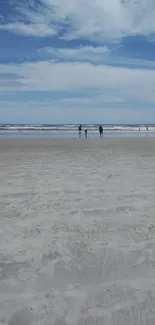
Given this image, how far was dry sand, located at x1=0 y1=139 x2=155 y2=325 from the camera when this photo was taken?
3402 millimetres

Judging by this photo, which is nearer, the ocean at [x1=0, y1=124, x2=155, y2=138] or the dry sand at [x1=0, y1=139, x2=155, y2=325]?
the dry sand at [x1=0, y1=139, x2=155, y2=325]

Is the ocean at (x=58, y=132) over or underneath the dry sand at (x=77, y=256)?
underneath

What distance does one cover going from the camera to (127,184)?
9.69 m

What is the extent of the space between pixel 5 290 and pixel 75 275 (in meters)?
0.87

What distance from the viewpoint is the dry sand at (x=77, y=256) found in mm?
3402

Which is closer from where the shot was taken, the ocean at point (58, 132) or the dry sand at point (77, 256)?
the dry sand at point (77, 256)

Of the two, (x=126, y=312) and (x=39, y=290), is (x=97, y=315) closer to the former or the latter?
(x=126, y=312)

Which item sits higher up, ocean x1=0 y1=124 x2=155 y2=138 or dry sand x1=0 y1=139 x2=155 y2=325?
dry sand x1=0 y1=139 x2=155 y2=325

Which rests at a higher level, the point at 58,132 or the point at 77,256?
the point at 77,256

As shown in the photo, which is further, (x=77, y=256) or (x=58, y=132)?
(x=58, y=132)

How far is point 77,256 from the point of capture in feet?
15.4

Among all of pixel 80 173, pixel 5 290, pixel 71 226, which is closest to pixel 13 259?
pixel 5 290

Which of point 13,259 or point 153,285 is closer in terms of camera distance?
point 153,285

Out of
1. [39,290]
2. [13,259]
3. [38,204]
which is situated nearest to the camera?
[39,290]
